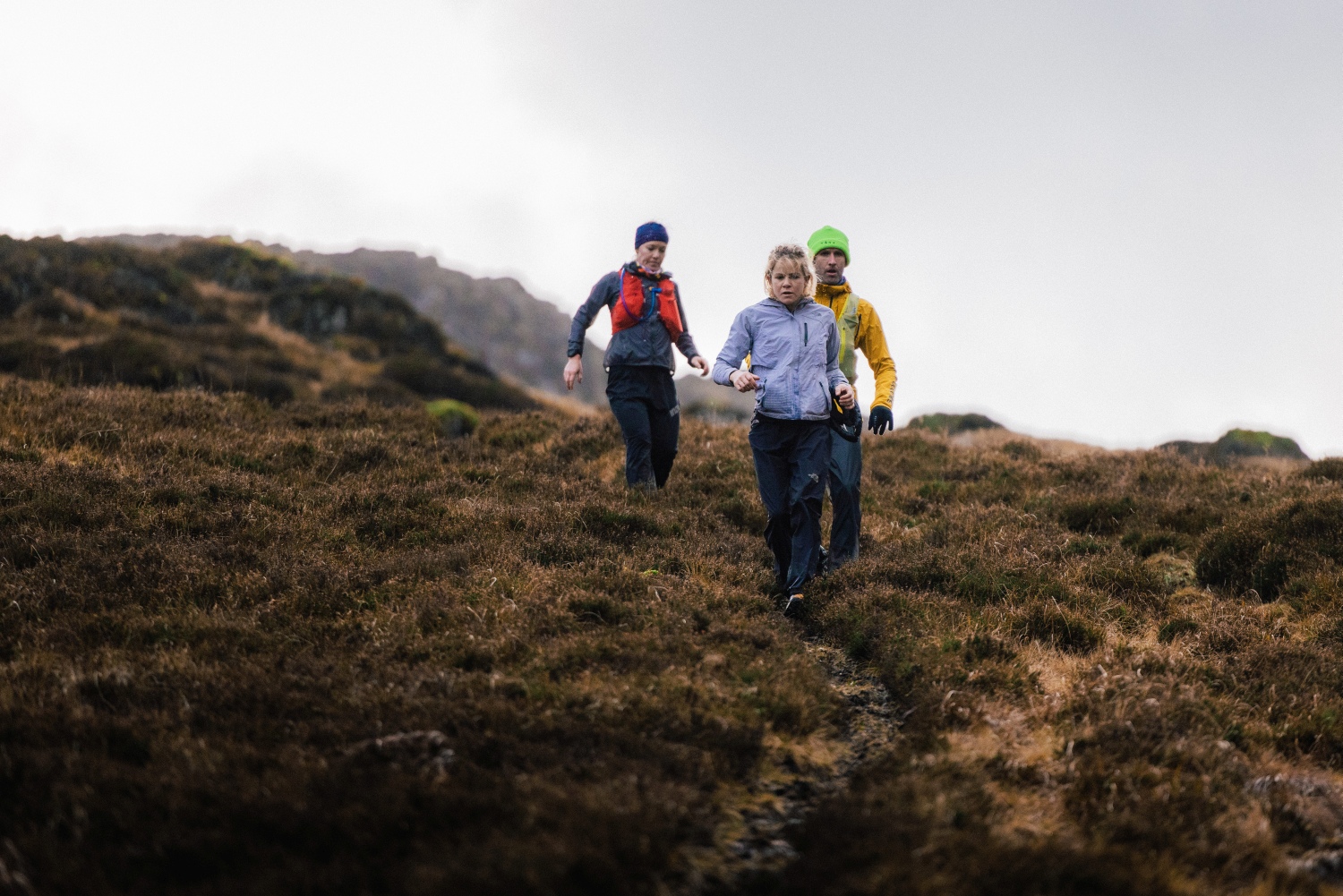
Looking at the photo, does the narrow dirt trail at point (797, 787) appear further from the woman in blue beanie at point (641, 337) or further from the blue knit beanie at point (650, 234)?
the blue knit beanie at point (650, 234)

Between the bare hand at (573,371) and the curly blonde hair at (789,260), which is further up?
the curly blonde hair at (789,260)

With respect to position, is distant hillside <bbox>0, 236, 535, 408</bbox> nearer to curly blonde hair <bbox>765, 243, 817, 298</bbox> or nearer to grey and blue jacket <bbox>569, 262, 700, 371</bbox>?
grey and blue jacket <bbox>569, 262, 700, 371</bbox>

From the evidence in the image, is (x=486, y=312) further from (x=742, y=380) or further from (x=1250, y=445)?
(x=742, y=380)

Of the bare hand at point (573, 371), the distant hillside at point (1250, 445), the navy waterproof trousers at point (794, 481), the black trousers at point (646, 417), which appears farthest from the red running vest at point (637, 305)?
the distant hillside at point (1250, 445)

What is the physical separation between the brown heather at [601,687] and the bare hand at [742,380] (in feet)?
4.71

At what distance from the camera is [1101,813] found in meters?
3.87

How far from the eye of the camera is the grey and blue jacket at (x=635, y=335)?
9266mm

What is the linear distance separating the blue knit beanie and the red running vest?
338 millimetres

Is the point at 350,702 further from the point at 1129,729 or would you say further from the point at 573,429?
the point at 573,429

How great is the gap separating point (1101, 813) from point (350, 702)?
3.38 metres

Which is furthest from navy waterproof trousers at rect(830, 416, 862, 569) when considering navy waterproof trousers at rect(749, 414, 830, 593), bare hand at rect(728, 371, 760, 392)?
bare hand at rect(728, 371, 760, 392)

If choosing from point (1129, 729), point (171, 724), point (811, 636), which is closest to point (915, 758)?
point (1129, 729)

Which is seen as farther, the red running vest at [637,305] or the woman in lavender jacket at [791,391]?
the red running vest at [637,305]

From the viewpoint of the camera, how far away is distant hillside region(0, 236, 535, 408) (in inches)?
858
